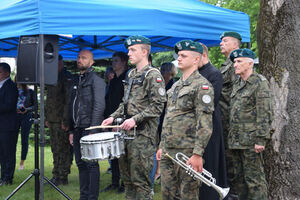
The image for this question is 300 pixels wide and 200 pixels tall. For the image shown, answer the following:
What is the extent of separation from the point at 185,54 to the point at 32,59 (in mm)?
1803

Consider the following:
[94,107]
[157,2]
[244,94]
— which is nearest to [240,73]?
[244,94]

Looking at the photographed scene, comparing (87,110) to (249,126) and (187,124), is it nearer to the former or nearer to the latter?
(187,124)

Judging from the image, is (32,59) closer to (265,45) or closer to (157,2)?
(157,2)

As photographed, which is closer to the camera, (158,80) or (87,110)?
(158,80)

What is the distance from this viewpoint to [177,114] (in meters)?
3.87

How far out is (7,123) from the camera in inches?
273

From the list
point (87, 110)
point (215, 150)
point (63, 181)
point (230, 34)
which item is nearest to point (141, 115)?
point (215, 150)

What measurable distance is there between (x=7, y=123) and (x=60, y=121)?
0.94 meters

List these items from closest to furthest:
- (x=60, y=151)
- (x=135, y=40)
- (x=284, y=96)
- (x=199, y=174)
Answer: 1. (x=199, y=174)
2. (x=135, y=40)
3. (x=284, y=96)
4. (x=60, y=151)

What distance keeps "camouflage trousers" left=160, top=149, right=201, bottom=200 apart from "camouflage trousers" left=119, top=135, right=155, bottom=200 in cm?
58

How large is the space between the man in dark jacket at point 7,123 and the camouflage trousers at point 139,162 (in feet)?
10.1

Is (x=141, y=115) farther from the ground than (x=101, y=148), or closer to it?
farther from the ground

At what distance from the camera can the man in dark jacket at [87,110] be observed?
5.16 meters

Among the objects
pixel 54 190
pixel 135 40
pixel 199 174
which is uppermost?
pixel 135 40
